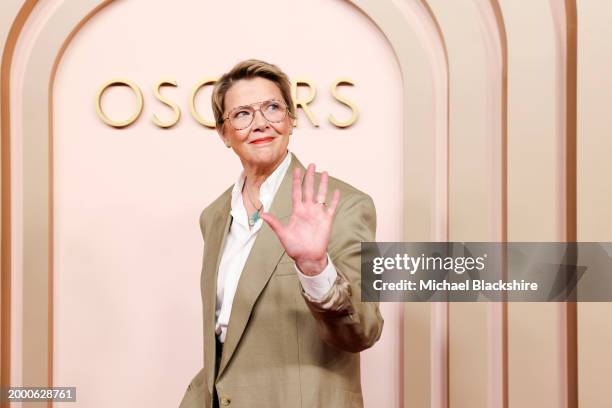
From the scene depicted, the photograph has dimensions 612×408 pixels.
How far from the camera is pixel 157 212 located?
2.28 metres

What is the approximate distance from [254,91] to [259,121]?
89 mm

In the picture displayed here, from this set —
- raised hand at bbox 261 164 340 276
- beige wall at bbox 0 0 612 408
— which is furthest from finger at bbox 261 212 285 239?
beige wall at bbox 0 0 612 408

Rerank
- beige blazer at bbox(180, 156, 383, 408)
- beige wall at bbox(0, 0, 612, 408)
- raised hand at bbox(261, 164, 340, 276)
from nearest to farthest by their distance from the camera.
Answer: raised hand at bbox(261, 164, 340, 276)
beige blazer at bbox(180, 156, 383, 408)
beige wall at bbox(0, 0, 612, 408)

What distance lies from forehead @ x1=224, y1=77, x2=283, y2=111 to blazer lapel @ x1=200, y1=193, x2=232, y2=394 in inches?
11.5

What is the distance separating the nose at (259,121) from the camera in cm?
170

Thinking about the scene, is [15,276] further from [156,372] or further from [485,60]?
[485,60]

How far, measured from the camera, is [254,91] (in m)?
1.72

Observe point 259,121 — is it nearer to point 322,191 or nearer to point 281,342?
point 322,191

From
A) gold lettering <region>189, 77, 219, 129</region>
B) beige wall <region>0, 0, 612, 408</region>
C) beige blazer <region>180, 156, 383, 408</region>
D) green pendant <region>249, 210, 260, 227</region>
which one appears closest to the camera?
beige blazer <region>180, 156, 383, 408</region>

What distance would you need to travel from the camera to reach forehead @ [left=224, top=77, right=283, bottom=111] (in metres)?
1.72

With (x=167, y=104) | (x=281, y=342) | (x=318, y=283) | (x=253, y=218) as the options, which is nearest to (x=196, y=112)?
(x=167, y=104)

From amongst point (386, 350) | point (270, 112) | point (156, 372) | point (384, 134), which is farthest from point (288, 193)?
point (156, 372)

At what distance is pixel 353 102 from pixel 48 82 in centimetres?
113

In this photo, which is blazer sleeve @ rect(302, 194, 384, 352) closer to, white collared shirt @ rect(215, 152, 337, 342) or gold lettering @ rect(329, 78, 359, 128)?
white collared shirt @ rect(215, 152, 337, 342)
